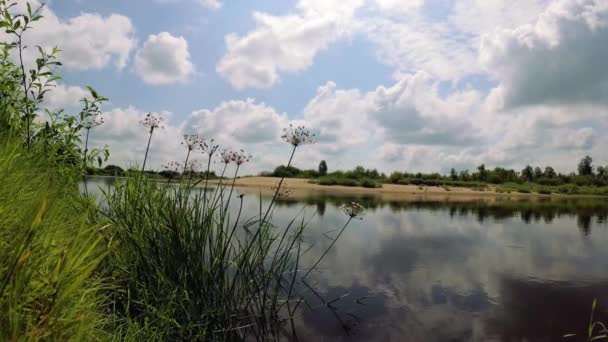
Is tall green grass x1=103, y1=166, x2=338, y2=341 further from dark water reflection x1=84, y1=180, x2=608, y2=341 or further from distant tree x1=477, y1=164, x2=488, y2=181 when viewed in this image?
distant tree x1=477, y1=164, x2=488, y2=181

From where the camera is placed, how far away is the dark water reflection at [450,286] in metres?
5.32

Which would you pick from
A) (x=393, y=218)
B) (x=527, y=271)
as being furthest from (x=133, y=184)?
(x=393, y=218)

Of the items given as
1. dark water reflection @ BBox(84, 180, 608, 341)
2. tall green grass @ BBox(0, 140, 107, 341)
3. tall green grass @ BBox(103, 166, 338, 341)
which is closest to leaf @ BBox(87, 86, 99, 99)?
tall green grass @ BBox(103, 166, 338, 341)

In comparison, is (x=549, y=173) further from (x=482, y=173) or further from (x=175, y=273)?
(x=175, y=273)

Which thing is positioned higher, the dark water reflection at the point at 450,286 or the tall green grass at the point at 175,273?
the tall green grass at the point at 175,273

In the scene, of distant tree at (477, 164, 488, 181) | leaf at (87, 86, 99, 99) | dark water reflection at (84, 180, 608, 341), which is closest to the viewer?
leaf at (87, 86, 99, 99)

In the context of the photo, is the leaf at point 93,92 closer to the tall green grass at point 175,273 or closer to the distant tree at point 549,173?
the tall green grass at point 175,273

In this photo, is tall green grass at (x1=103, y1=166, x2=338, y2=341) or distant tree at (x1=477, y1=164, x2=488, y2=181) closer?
tall green grass at (x1=103, y1=166, x2=338, y2=341)

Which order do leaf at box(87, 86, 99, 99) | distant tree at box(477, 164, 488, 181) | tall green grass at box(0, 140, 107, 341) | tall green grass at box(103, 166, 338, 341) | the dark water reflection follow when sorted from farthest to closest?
distant tree at box(477, 164, 488, 181) → the dark water reflection → leaf at box(87, 86, 99, 99) → tall green grass at box(103, 166, 338, 341) → tall green grass at box(0, 140, 107, 341)

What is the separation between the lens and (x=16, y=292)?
162cm

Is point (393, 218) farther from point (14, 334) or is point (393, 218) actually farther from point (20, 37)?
point (14, 334)

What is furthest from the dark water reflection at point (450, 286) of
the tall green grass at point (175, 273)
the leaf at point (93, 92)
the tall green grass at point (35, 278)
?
the leaf at point (93, 92)

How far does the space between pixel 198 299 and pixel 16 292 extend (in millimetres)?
2426

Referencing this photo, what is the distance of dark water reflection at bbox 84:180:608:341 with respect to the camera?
5324mm
